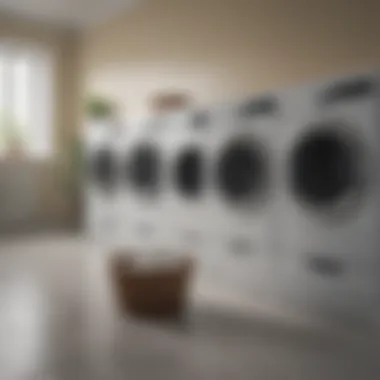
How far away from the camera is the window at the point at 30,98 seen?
13.3 ft

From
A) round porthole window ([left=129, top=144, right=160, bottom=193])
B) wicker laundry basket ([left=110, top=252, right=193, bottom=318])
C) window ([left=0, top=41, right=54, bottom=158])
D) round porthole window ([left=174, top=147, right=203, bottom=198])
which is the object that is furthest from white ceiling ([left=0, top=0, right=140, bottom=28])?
wicker laundry basket ([left=110, top=252, right=193, bottom=318])

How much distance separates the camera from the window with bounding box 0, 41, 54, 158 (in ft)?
13.3

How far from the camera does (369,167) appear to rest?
1562 mm

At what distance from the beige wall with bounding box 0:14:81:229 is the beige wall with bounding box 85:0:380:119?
0.29m

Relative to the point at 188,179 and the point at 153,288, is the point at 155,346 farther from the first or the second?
the point at 188,179

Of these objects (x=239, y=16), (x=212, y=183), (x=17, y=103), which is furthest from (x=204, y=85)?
(x=17, y=103)

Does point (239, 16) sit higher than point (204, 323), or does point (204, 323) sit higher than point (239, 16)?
point (239, 16)

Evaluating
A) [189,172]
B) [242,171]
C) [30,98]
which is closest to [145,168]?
[189,172]

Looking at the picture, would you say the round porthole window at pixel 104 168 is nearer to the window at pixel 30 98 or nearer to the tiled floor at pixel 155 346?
the window at pixel 30 98

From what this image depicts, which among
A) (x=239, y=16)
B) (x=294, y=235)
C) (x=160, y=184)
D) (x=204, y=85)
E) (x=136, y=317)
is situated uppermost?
(x=239, y=16)

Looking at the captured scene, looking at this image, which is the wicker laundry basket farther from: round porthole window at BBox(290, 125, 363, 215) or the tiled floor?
round porthole window at BBox(290, 125, 363, 215)

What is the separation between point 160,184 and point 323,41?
3.55 feet

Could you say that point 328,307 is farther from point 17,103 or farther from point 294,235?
point 17,103

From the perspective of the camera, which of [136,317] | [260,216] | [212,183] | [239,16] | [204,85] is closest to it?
[136,317]
